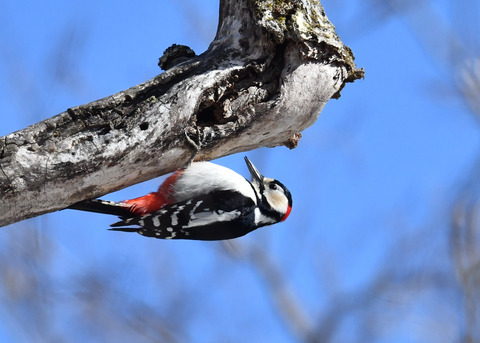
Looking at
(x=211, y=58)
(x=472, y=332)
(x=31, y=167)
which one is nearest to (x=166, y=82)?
(x=211, y=58)

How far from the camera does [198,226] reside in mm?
3676

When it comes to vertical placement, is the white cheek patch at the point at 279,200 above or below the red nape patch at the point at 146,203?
above

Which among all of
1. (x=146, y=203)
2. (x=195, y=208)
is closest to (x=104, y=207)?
(x=146, y=203)

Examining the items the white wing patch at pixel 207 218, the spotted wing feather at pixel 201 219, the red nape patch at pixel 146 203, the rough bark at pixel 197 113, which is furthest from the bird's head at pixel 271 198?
the red nape patch at pixel 146 203

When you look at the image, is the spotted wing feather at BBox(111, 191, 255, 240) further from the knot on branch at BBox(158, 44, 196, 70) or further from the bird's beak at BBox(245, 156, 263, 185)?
the knot on branch at BBox(158, 44, 196, 70)

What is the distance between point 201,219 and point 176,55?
1.09 metres

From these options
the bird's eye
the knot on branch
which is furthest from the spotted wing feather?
the knot on branch

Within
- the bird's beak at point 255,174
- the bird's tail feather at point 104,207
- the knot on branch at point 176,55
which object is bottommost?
the bird's tail feather at point 104,207

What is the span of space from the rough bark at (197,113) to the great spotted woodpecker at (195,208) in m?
0.38

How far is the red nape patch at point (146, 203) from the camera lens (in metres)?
3.56

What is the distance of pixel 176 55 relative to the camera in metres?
3.30

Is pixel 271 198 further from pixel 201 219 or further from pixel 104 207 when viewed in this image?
pixel 104 207

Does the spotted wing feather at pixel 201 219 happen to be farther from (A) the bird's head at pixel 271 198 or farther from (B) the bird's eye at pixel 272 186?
(B) the bird's eye at pixel 272 186

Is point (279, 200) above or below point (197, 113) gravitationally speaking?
above
